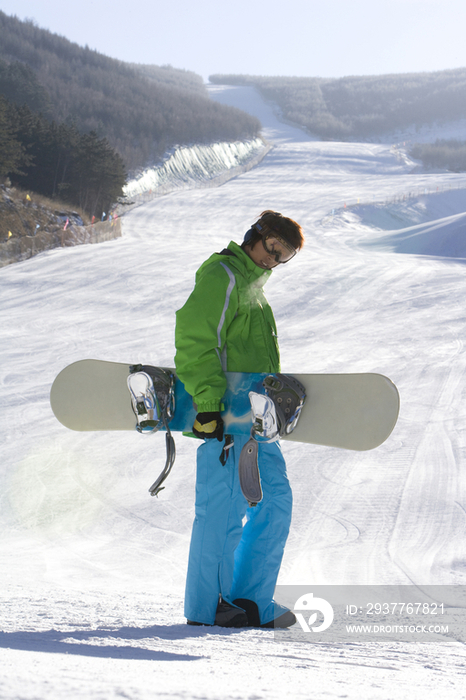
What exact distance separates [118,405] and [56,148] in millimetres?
22388

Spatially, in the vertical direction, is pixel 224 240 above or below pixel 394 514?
above

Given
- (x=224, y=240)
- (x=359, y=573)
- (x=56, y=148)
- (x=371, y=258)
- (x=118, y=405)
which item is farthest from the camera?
(x=56, y=148)

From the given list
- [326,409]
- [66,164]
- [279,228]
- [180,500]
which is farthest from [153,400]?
[66,164]

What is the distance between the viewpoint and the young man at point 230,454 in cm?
205

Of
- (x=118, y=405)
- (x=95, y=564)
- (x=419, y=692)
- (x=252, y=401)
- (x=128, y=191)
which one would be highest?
(x=128, y=191)

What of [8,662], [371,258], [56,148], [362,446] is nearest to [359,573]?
[362,446]

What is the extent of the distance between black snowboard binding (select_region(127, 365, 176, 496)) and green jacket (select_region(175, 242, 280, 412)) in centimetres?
21

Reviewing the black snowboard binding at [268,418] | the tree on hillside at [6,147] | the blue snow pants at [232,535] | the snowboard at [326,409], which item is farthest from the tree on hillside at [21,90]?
the blue snow pants at [232,535]

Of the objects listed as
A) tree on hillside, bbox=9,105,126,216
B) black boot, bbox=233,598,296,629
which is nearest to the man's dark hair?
black boot, bbox=233,598,296,629

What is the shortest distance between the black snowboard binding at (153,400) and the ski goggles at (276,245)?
2.31 ft

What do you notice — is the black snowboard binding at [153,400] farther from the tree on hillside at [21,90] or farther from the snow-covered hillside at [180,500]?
the tree on hillside at [21,90]

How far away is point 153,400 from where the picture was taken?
2.27 metres

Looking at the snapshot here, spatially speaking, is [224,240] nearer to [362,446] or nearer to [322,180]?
[362,446]

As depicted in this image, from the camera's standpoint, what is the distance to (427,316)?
970 centimetres
